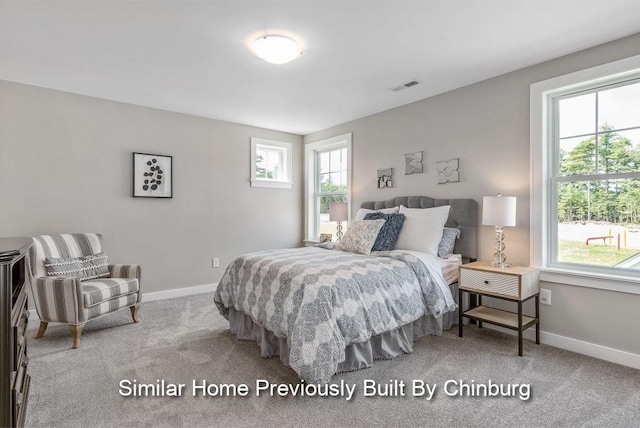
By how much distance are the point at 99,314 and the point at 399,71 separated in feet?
11.5

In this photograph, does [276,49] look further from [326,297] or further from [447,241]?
[447,241]

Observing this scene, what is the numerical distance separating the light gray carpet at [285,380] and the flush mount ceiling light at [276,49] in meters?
2.33

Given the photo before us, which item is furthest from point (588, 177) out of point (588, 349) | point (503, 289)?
point (588, 349)

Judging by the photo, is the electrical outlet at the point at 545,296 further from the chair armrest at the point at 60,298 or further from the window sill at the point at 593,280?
the chair armrest at the point at 60,298

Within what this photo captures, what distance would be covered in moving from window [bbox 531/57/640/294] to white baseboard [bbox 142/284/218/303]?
3885 millimetres

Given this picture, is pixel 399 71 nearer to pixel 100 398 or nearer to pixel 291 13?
pixel 291 13

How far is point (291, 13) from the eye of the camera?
218cm

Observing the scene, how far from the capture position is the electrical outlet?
9.32 ft

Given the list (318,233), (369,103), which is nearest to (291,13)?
(369,103)

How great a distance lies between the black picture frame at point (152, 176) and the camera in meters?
4.03

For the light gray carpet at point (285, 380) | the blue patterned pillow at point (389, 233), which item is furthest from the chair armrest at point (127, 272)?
the blue patterned pillow at point (389, 233)

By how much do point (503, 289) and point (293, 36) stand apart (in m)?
2.57

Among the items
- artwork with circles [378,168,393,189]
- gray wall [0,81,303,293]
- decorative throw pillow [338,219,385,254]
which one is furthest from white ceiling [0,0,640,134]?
decorative throw pillow [338,219,385,254]

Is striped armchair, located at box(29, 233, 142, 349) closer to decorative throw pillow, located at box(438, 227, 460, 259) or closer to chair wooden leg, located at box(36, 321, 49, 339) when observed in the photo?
chair wooden leg, located at box(36, 321, 49, 339)
